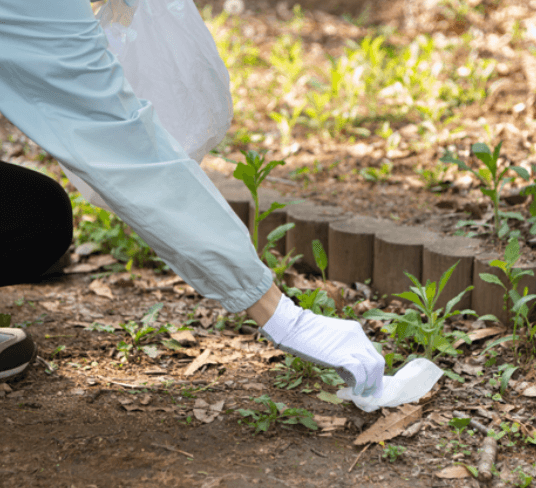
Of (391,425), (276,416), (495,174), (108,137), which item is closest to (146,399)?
(276,416)

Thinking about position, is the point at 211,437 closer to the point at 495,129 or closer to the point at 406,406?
the point at 406,406

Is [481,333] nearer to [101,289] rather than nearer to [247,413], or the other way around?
[247,413]

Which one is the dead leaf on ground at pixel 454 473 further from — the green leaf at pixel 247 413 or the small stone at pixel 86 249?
the small stone at pixel 86 249

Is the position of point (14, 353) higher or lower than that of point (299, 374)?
higher

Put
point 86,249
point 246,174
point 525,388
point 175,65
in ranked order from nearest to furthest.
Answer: point 525,388 → point 175,65 → point 246,174 → point 86,249

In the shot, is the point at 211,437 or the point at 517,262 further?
the point at 517,262

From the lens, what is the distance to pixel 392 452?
152cm

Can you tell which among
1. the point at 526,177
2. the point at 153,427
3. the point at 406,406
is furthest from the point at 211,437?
the point at 526,177

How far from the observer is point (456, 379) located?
182cm

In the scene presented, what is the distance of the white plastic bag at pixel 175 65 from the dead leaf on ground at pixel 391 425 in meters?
0.94

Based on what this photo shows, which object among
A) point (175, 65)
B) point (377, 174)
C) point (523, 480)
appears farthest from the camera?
point (377, 174)

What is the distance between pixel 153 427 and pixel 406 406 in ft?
2.19

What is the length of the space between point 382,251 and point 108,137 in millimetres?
1288

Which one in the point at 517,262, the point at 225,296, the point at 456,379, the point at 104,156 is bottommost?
the point at 456,379
